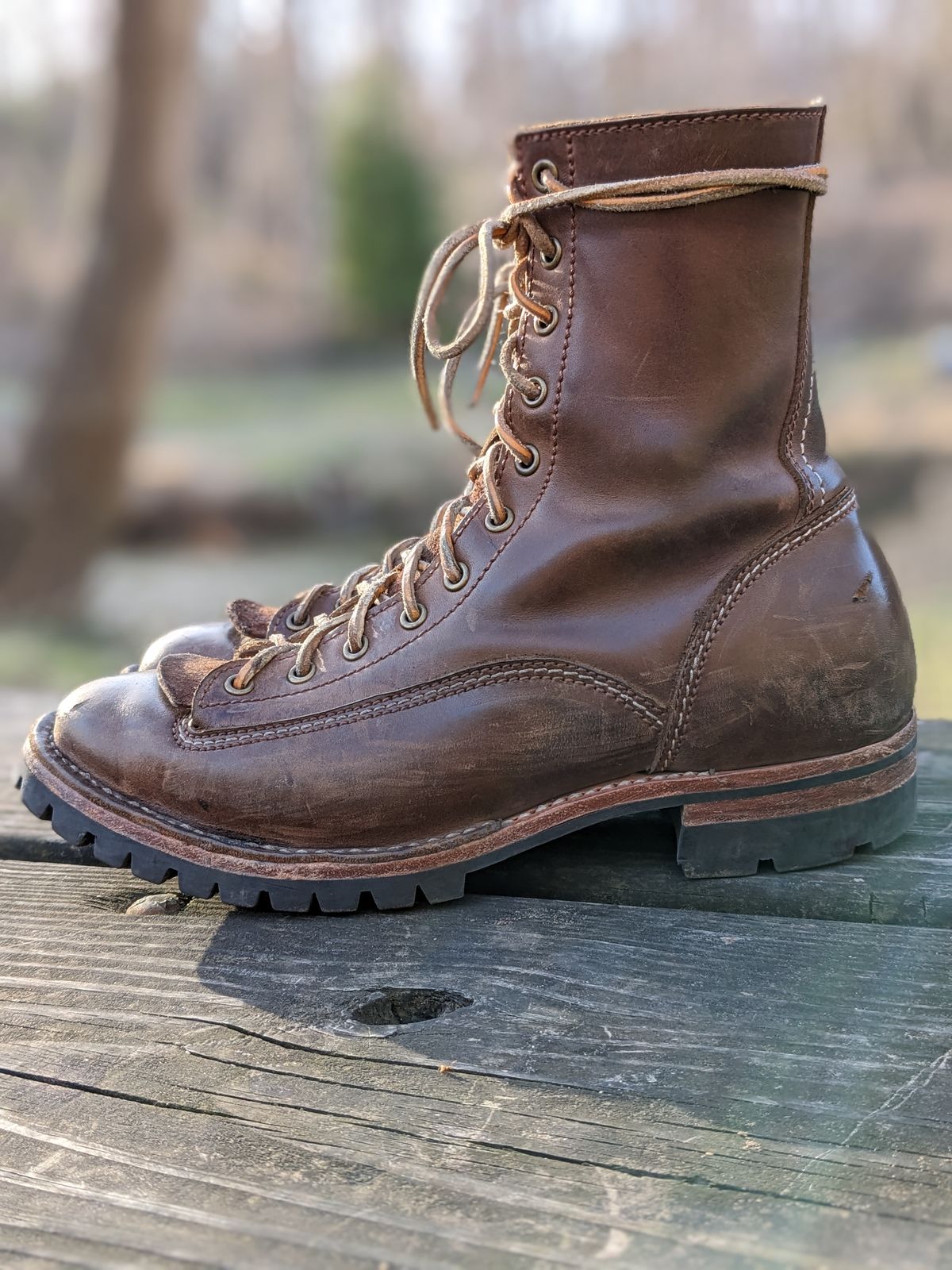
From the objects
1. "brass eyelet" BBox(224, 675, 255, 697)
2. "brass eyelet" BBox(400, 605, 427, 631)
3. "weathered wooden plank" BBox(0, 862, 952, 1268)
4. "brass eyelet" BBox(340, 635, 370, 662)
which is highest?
"brass eyelet" BBox(400, 605, 427, 631)

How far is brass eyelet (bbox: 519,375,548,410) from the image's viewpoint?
3.95ft

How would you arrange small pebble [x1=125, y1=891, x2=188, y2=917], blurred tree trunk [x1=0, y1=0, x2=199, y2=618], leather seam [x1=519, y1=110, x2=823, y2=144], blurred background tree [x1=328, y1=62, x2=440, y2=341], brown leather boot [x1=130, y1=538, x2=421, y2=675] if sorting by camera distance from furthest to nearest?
blurred background tree [x1=328, y1=62, x2=440, y2=341], blurred tree trunk [x1=0, y1=0, x2=199, y2=618], brown leather boot [x1=130, y1=538, x2=421, y2=675], small pebble [x1=125, y1=891, x2=188, y2=917], leather seam [x1=519, y1=110, x2=823, y2=144]

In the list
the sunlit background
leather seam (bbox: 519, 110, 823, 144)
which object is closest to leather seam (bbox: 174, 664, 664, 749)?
leather seam (bbox: 519, 110, 823, 144)

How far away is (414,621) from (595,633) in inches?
7.4

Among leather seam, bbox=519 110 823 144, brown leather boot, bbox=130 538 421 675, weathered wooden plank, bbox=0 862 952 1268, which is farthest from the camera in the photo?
brown leather boot, bbox=130 538 421 675

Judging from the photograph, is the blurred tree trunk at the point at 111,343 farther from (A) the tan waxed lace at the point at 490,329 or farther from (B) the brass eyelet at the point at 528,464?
(B) the brass eyelet at the point at 528,464

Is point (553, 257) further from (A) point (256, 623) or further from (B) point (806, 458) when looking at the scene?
(A) point (256, 623)

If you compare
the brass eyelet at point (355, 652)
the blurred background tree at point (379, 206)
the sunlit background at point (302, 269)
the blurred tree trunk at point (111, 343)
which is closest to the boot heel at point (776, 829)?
the brass eyelet at point (355, 652)

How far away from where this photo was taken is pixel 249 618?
1450mm

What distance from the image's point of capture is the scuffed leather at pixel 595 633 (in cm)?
119

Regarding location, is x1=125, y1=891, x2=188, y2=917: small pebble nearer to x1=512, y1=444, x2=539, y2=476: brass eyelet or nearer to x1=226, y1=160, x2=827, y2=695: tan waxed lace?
x1=226, y1=160, x2=827, y2=695: tan waxed lace

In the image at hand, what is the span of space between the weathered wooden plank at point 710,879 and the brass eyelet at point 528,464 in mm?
418

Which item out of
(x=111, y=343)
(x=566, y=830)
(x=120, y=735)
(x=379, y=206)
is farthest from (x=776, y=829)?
(x=379, y=206)

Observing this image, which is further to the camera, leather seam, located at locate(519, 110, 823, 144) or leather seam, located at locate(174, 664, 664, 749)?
leather seam, located at locate(174, 664, 664, 749)
